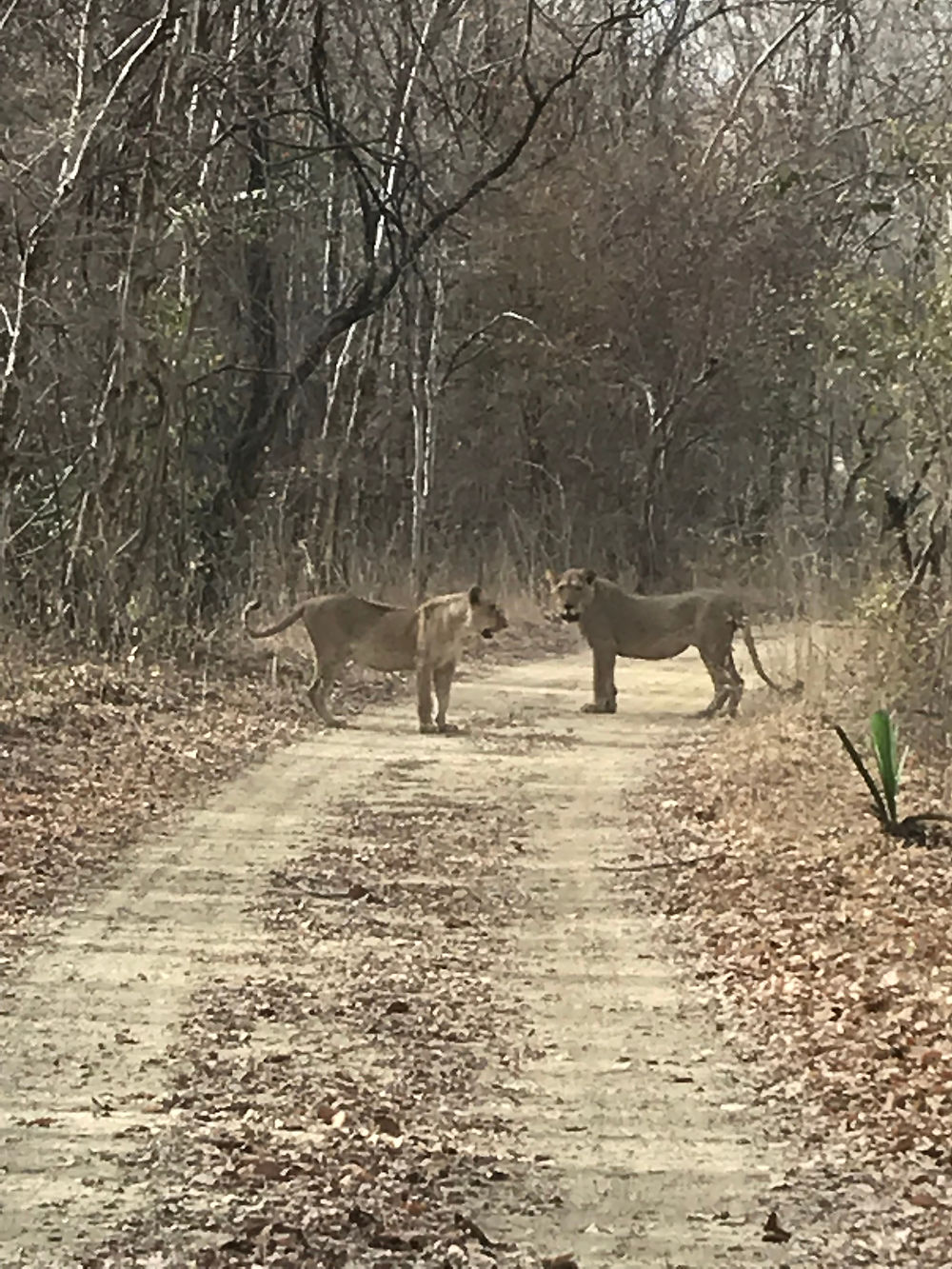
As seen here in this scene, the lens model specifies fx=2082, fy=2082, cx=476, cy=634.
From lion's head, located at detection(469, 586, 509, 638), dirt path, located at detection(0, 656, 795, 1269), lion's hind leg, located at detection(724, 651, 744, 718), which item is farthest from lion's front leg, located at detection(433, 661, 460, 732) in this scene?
lion's hind leg, located at detection(724, 651, 744, 718)

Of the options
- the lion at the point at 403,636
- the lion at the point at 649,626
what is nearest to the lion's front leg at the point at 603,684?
the lion at the point at 649,626

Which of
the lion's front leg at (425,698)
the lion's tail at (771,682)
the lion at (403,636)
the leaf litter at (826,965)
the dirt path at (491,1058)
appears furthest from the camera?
the lion's tail at (771,682)

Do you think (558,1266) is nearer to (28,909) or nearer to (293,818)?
(28,909)

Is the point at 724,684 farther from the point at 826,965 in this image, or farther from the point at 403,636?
the point at 826,965

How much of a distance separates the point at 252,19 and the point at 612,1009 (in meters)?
12.9

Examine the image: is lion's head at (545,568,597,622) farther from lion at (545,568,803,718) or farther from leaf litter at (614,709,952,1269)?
leaf litter at (614,709,952,1269)

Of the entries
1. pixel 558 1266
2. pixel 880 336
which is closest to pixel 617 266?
pixel 880 336

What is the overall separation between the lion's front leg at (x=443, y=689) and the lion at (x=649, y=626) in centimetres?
197

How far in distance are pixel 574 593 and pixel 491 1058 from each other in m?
10.4

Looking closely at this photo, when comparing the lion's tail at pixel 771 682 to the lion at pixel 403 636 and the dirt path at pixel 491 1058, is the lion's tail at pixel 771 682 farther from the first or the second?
the dirt path at pixel 491 1058

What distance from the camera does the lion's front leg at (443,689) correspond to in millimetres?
14344

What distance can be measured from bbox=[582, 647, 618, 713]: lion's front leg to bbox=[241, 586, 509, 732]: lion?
153 centimetres

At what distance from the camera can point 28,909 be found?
8.31 metres

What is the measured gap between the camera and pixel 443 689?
1441 centimetres
